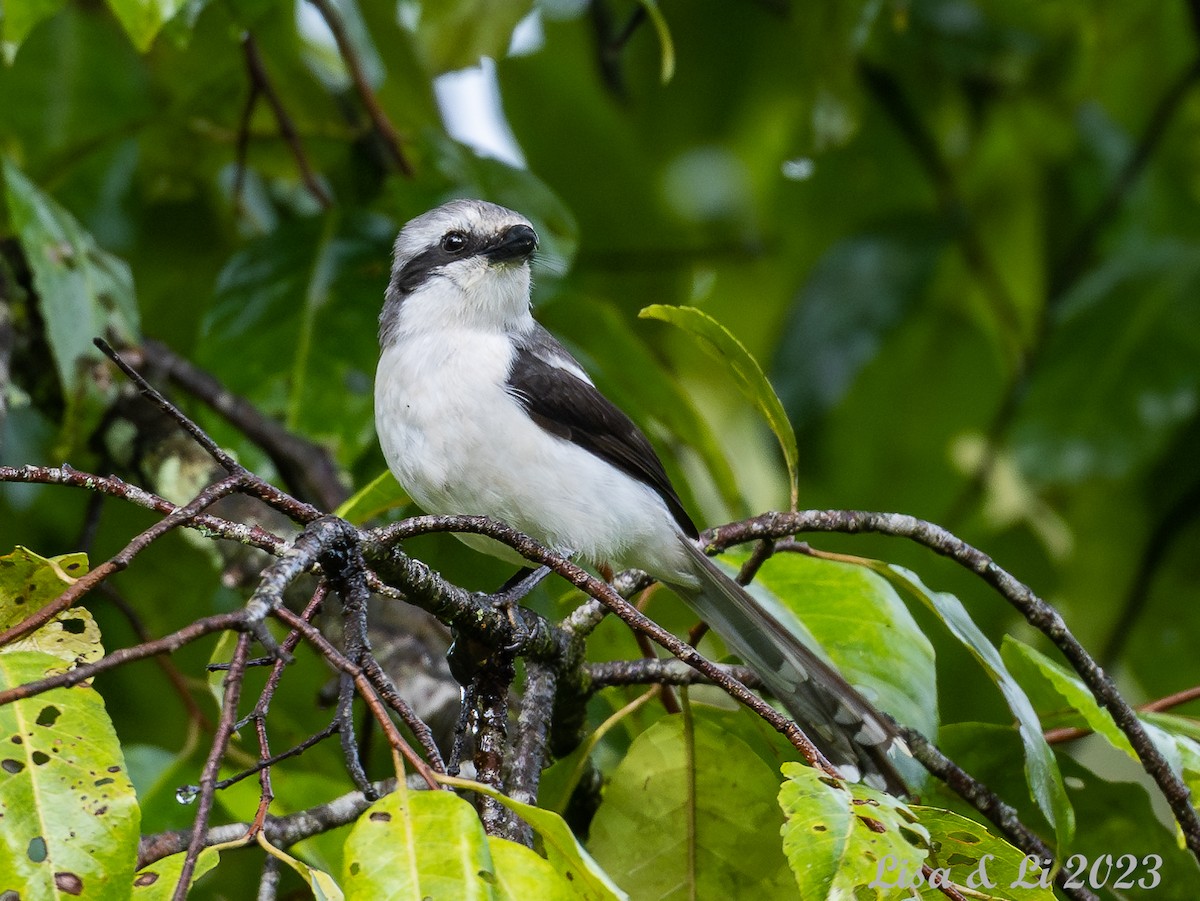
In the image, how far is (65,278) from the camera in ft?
12.1

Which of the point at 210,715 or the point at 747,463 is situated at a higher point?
the point at 747,463

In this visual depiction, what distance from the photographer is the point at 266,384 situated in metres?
4.15

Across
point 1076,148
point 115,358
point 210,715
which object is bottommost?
point 210,715

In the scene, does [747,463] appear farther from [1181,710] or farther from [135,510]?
[135,510]

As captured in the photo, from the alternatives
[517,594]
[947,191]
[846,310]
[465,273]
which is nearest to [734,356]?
[517,594]

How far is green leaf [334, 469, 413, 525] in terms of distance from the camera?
2.93 meters

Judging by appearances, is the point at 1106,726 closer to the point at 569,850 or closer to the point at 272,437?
the point at 569,850

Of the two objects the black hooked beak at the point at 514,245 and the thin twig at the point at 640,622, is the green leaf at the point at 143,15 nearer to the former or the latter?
the black hooked beak at the point at 514,245

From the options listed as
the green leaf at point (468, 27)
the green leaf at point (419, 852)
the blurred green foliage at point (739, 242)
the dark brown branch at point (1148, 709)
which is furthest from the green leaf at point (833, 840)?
the green leaf at point (468, 27)

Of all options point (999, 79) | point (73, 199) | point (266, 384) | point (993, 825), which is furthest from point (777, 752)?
point (999, 79)

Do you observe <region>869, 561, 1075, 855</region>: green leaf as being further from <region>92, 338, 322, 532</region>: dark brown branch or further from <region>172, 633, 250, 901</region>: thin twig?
<region>172, 633, 250, 901</region>: thin twig

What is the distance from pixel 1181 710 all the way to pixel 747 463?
2330 mm

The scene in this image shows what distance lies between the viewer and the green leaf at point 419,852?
157cm

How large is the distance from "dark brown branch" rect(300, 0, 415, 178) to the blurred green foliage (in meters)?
0.04
